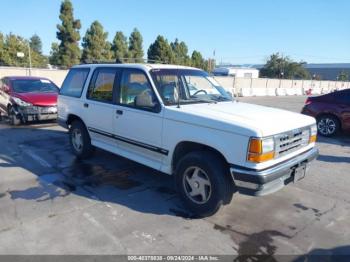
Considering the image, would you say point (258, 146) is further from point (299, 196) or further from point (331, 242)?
point (299, 196)

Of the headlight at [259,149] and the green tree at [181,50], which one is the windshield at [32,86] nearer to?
the headlight at [259,149]

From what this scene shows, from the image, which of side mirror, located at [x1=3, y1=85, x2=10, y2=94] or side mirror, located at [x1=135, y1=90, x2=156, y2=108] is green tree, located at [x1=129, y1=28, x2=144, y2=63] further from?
side mirror, located at [x1=135, y1=90, x2=156, y2=108]

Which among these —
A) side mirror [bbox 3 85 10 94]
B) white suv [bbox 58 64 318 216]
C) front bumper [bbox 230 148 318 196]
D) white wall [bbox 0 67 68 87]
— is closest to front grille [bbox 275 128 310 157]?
white suv [bbox 58 64 318 216]

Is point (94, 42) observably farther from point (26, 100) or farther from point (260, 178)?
point (260, 178)

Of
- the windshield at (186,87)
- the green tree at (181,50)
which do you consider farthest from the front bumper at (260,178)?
the green tree at (181,50)

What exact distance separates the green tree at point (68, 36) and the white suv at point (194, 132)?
3448 cm

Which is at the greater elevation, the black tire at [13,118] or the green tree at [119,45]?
the green tree at [119,45]

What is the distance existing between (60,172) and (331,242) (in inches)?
174

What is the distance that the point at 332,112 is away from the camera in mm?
9430

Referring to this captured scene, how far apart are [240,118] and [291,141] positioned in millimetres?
765

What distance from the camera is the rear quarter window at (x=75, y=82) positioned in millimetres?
5961

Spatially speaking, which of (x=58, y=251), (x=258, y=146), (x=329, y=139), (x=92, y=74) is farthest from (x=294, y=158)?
(x=329, y=139)

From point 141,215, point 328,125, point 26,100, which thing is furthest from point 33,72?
point 141,215

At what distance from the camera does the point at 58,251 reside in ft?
10.4
